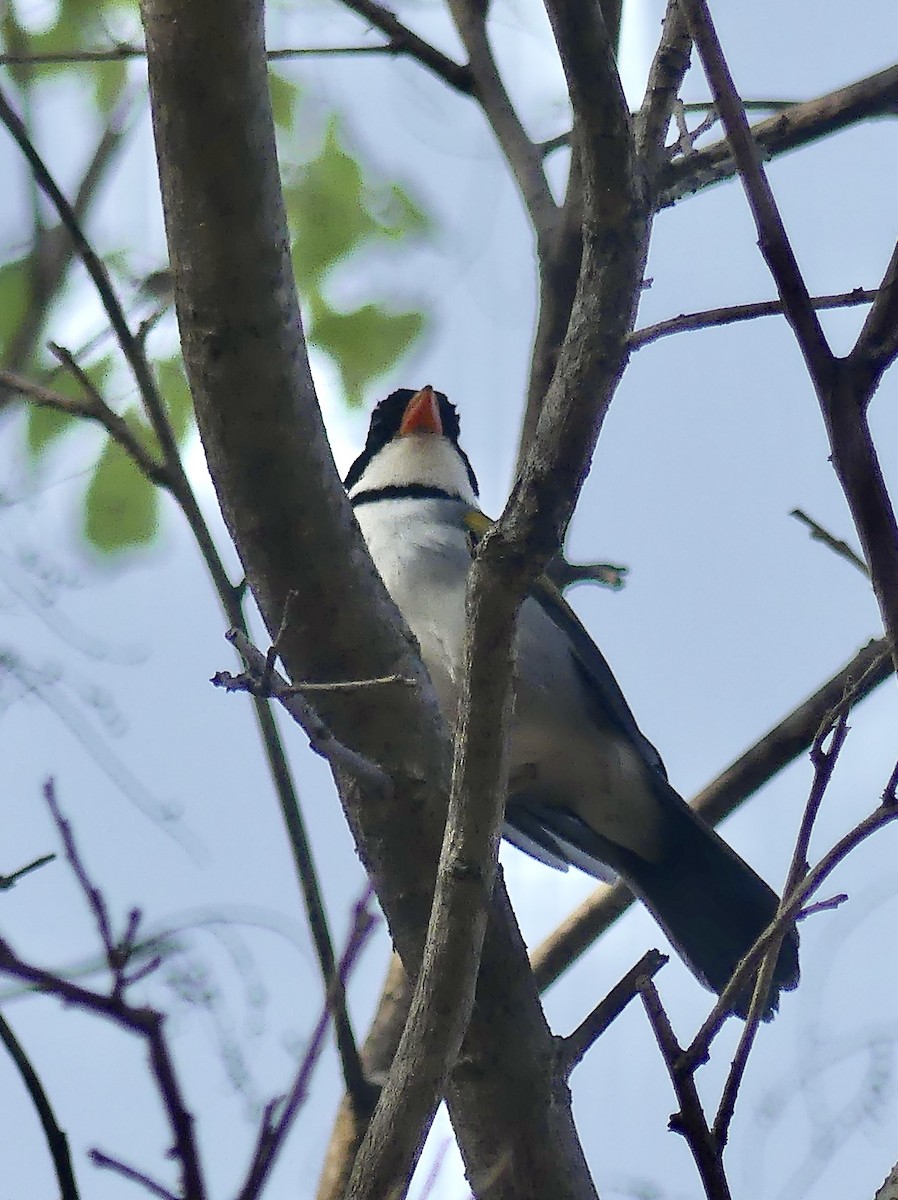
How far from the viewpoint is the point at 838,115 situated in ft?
10.6

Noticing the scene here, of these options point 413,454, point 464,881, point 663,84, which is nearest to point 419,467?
point 413,454

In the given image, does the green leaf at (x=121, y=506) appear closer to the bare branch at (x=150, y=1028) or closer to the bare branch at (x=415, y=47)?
the bare branch at (x=415, y=47)

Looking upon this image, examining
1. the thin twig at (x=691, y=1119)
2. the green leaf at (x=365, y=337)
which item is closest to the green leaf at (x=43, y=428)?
the green leaf at (x=365, y=337)

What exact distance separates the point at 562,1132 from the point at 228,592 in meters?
0.88

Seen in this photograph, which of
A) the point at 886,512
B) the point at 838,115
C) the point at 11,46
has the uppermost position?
the point at 11,46

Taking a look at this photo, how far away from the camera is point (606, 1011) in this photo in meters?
1.76

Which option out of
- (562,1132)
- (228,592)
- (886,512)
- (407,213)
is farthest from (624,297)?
(407,213)

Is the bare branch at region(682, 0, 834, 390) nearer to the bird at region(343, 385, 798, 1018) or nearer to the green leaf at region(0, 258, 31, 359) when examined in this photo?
the green leaf at region(0, 258, 31, 359)

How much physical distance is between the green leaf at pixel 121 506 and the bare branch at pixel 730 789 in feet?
3.86

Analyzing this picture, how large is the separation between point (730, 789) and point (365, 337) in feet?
3.90

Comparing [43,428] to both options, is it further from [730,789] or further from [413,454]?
[413,454]

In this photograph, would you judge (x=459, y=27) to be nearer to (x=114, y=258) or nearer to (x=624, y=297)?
(x=114, y=258)

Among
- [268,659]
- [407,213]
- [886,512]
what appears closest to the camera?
A: [886,512]

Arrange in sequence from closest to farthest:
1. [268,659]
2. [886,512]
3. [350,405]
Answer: [886,512]
[268,659]
[350,405]
